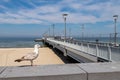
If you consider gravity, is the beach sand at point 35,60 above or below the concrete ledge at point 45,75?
below

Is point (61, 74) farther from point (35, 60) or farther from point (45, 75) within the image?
point (35, 60)

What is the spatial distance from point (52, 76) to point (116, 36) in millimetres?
22157

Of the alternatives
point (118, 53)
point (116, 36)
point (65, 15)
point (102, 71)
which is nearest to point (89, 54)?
point (118, 53)

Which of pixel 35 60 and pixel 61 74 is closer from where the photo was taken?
A: pixel 61 74

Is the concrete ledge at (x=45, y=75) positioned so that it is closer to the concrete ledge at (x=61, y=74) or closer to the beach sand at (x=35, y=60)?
the concrete ledge at (x=61, y=74)

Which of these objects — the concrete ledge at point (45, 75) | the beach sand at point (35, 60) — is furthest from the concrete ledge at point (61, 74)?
the beach sand at point (35, 60)

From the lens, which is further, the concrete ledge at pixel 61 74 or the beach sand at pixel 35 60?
the beach sand at pixel 35 60

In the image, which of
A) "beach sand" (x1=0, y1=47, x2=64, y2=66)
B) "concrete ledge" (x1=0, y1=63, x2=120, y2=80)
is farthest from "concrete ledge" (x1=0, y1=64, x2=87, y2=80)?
"beach sand" (x1=0, y1=47, x2=64, y2=66)

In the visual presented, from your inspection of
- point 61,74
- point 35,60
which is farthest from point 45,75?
point 35,60

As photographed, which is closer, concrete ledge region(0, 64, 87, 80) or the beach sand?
concrete ledge region(0, 64, 87, 80)

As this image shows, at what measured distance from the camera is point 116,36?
2406cm

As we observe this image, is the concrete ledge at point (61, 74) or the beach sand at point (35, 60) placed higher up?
the concrete ledge at point (61, 74)

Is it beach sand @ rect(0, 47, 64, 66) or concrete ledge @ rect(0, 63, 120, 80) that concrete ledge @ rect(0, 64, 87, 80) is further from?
beach sand @ rect(0, 47, 64, 66)

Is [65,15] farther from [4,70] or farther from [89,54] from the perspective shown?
[4,70]
